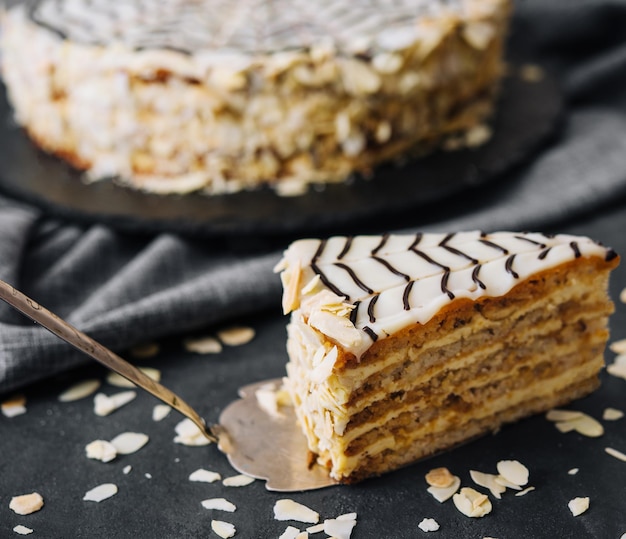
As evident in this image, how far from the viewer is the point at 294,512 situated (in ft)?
4.72

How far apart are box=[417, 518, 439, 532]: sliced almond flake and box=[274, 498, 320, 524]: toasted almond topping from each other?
17 centimetres

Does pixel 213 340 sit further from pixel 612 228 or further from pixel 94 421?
pixel 612 228

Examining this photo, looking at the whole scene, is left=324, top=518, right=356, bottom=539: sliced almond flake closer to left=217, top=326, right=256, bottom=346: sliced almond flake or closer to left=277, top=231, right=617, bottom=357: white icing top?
left=277, top=231, right=617, bottom=357: white icing top

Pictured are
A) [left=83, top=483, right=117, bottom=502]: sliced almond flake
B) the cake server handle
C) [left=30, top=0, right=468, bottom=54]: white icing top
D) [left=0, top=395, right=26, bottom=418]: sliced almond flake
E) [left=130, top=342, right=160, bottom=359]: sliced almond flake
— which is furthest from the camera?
[left=30, top=0, right=468, bottom=54]: white icing top

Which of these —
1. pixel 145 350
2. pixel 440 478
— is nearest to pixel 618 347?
pixel 440 478

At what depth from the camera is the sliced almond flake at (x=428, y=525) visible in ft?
4.59

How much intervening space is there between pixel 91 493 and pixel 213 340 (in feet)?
1.60

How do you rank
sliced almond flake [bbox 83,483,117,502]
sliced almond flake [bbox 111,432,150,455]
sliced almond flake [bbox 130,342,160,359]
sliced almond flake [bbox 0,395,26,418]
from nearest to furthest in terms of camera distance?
sliced almond flake [bbox 83,483,117,502], sliced almond flake [bbox 111,432,150,455], sliced almond flake [bbox 0,395,26,418], sliced almond flake [bbox 130,342,160,359]

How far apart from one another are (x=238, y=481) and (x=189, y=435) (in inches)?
6.3

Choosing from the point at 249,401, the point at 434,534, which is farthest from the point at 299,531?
the point at 249,401

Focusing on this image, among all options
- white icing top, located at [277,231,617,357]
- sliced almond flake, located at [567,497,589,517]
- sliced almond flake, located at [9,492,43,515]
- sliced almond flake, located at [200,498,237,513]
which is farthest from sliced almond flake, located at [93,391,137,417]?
sliced almond flake, located at [567,497,589,517]

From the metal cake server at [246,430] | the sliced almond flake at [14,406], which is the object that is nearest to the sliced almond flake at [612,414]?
the metal cake server at [246,430]

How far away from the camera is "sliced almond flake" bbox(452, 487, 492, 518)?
1.42m

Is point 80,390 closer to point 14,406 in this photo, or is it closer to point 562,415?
point 14,406
